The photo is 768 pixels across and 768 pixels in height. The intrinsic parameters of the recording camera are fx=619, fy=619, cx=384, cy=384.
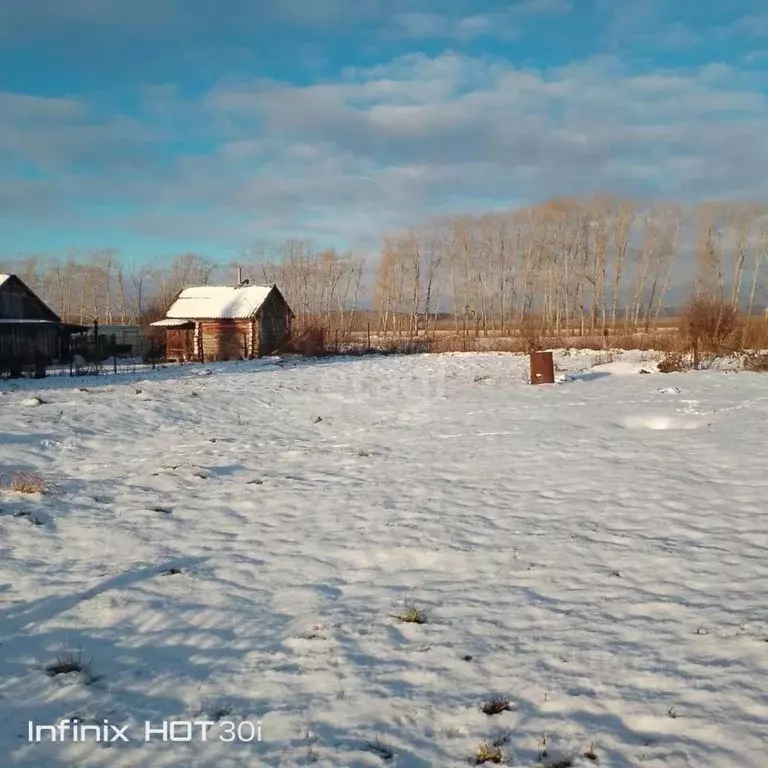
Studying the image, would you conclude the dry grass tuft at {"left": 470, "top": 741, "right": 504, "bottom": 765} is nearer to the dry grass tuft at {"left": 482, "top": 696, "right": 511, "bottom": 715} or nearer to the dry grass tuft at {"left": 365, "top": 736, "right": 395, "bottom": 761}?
the dry grass tuft at {"left": 482, "top": 696, "right": 511, "bottom": 715}

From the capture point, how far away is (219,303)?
36.0m

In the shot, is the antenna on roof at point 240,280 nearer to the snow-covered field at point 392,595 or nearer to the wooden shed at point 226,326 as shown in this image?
the wooden shed at point 226,326

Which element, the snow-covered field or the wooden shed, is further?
the wooden shed

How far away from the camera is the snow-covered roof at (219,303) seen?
34938mm

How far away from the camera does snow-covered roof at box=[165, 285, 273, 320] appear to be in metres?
34.9

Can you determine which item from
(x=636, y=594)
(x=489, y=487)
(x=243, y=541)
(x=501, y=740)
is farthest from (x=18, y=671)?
(x=489, y=487)

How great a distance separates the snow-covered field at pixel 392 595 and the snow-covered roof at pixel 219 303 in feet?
81.2

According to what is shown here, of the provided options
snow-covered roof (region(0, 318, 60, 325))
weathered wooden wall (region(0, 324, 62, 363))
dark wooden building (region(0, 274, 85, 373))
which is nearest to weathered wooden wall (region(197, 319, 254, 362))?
dark wooden building (region(0, 274, 85, 373))

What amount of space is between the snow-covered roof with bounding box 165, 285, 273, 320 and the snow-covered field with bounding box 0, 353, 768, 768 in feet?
81.2

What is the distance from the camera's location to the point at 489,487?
779 cm

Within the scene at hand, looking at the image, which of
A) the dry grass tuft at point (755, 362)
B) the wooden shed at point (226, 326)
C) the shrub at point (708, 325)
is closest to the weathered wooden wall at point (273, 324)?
the wooden shed at point (226, 326)

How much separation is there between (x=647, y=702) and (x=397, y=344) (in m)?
33.7

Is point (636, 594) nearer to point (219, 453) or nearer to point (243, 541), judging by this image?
point (243, 541)

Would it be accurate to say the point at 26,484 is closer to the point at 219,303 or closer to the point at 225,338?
the point at 225,338
